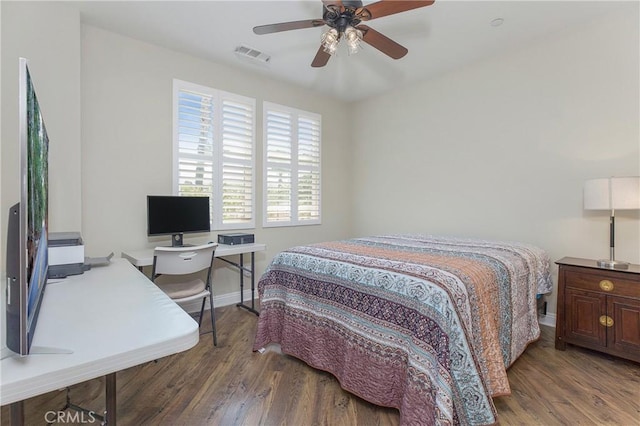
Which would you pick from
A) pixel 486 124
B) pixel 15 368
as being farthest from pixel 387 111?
pixel 15 368

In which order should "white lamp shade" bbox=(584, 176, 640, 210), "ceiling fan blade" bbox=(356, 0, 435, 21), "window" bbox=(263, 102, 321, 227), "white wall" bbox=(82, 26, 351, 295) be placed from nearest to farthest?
"ceiling fan blade" bbox=(356, 0, 435, 21) < "white lamp shade" bbox=(584, 176, 640, 210) < "white wall" bbox=(82, 26, 351, 295) < "window" bbox=(263, 102, 321, 227)

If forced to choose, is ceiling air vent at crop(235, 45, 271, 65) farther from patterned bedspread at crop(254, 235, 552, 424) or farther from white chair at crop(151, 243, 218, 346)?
patterned bedspread at crop(254, 235, 552, 424)

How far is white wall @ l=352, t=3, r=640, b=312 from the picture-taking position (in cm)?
254

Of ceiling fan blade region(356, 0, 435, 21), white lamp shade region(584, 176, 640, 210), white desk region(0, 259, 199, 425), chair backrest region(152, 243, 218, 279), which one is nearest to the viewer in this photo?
white desk region(0, 259, 199, 425)

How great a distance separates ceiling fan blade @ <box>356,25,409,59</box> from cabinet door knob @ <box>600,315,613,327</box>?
2.39 meters

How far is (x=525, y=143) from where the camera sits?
9.97 feet

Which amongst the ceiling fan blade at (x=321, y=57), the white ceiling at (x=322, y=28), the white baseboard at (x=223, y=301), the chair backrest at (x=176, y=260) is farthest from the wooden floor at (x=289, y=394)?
the white ceiling at (x=322, y=28)

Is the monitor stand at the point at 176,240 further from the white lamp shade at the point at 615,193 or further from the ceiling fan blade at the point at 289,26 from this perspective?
the white lamp shade at the point at 615,193

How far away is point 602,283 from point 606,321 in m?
0.27

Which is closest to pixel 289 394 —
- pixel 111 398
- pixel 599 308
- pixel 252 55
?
pixel 111 398

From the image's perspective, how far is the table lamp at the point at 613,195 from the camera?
2166 millimetres

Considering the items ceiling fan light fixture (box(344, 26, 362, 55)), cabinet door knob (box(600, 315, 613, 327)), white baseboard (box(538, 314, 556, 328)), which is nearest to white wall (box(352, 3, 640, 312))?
white baseboard (box(538, 314, 556, 328))

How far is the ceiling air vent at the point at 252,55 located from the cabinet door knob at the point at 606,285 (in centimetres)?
351

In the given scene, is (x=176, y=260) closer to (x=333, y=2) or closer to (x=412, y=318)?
(x=412, y=318)
